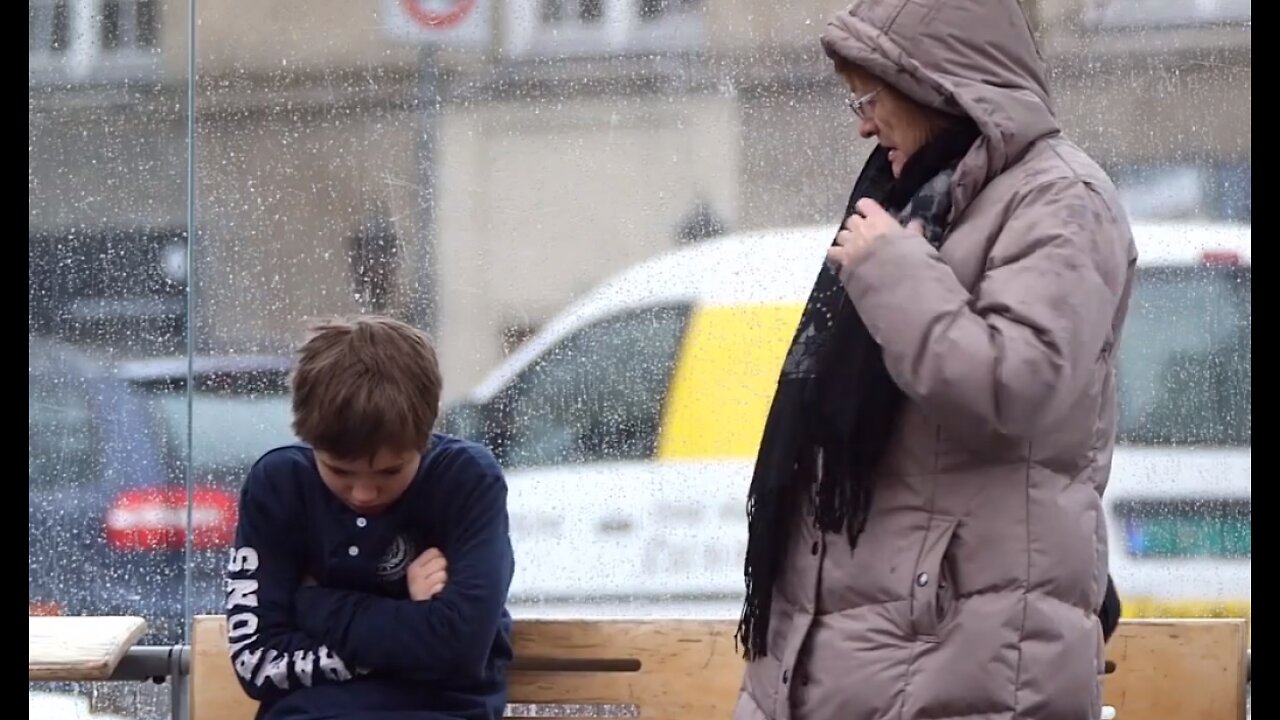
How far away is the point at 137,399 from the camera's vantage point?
3.83 meters

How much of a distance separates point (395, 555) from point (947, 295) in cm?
117

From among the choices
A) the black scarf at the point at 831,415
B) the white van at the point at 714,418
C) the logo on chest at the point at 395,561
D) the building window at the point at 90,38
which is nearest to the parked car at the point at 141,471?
the white van at the point at 714,418

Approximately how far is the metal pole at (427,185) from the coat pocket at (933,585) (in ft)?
5.87

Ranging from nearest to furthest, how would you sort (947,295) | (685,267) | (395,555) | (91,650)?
(947,295)
(395,555)
(91,650)
(685,267)

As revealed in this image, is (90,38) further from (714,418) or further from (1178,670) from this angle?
(1178,670)

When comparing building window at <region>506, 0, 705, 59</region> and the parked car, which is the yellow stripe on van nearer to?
building window at <region>506, 0, 705, 59</region>

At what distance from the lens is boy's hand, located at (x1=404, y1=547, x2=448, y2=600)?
2.86 metres

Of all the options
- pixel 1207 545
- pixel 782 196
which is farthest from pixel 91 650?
pixel 1207 545

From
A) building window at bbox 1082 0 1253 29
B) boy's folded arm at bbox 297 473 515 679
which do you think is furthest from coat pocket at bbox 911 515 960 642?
building window at bbox 1082 0 1253 29

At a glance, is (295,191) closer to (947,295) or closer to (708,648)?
(708,648)

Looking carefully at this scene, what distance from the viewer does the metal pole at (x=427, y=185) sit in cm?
378

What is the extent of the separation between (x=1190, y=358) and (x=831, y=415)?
5.84ft

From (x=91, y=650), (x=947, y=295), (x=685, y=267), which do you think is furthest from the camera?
(x=685, y=267)

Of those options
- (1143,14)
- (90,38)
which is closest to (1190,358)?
(1143,14)
